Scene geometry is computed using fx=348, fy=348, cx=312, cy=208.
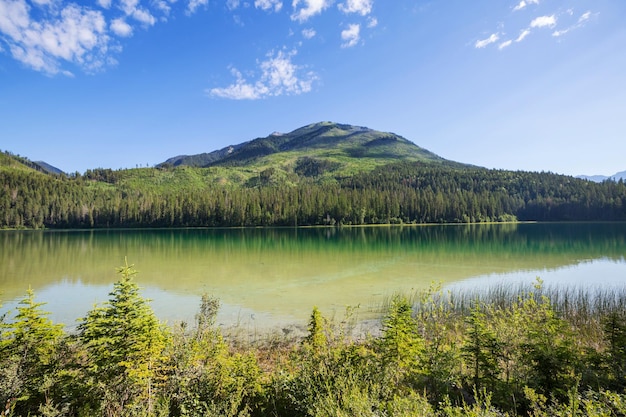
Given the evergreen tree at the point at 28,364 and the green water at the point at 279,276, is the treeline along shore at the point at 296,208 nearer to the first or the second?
the green water at the point at 279,276

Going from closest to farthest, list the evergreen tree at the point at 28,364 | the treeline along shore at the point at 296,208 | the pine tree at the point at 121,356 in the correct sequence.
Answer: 1. the evergreen tree at the point at 28,364
2. the pine tree at the point at 121,356
3. the treeline along shore at the point at 296,208

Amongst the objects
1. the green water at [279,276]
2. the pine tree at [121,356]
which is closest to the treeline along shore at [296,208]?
the green water at [279,276]

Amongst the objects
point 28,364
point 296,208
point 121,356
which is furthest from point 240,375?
point 296,208

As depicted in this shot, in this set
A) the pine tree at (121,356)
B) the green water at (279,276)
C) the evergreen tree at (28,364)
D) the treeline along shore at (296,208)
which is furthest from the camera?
the treeline along shore at (296,208)

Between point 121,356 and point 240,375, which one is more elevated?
point 121,356

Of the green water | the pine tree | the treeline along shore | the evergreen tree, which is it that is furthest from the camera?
the treeline along shore

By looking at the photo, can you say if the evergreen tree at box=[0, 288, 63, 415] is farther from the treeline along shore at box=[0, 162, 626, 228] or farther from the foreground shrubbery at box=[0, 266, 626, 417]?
the treeline along shore at box=[0, 162, 626, 228]

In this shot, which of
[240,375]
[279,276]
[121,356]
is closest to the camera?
[121,356]

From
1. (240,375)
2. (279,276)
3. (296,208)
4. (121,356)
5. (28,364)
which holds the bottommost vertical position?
(279,276)

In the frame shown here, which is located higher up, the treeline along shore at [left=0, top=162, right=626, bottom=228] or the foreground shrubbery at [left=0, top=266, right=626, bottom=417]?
the treeline along shore at [left=0, top=162, right=626, bottom=228]

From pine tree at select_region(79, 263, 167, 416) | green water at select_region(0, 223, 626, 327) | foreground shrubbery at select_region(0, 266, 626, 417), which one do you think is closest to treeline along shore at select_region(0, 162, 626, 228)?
green water at select_region(0, 223, 626, 327)

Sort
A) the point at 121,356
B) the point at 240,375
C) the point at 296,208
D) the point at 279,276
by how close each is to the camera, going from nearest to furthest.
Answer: the point at 121,356 < the point at 240,375 < the point at 279,276 < the point at 296,208

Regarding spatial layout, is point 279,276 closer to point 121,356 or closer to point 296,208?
point 121,356

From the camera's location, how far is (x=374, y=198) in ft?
508
